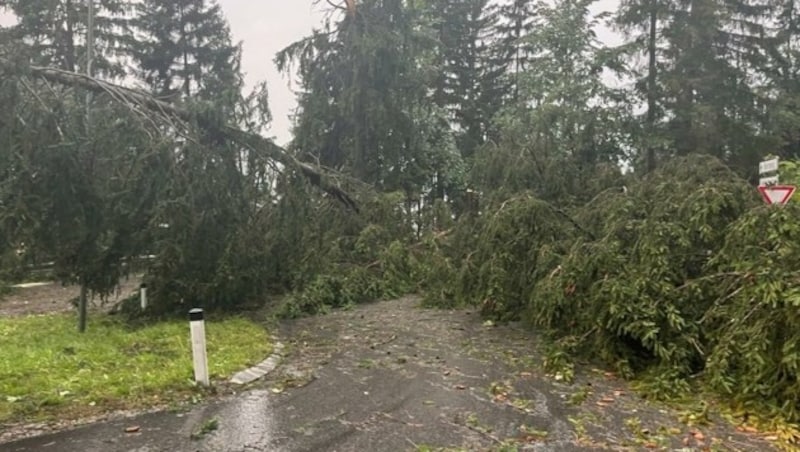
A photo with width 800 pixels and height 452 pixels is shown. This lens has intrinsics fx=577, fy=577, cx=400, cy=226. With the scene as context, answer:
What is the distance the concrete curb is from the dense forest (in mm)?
2623

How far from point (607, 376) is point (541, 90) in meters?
15.4

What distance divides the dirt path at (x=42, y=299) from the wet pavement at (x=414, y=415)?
221 inches

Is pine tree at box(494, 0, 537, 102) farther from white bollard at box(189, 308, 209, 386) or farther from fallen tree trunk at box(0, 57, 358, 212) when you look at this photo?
white bollard at box(189, 308, 209, 386)

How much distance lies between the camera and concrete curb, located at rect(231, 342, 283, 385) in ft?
16.2

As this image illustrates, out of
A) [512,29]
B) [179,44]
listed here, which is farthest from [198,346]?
[512,29]

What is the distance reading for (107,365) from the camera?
204 inches

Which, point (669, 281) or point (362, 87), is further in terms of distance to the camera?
point (362, 87)

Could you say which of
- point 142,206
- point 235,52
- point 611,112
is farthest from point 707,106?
point 235,52

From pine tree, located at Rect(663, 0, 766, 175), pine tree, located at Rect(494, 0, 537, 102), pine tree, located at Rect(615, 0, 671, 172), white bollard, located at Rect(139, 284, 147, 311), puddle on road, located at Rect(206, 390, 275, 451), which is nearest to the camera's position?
→ puddle on road, located at Rect(206, 390, 275, 451)

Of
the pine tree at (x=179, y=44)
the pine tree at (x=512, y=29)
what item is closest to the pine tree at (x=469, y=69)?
the pine tree at (x=512, y=29)

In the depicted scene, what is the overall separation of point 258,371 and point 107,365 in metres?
1.35

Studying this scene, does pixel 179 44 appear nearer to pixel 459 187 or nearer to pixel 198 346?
pixel 459 187

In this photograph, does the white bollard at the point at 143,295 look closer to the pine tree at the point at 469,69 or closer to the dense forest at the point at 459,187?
the dense forest at the point at 459,187

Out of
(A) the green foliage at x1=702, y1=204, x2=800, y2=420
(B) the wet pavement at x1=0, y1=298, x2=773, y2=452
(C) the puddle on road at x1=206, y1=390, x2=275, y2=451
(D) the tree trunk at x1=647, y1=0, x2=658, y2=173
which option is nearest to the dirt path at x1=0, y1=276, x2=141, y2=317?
(B) the wet pavement at x1=0, y1=298, x2=773, y2=452
